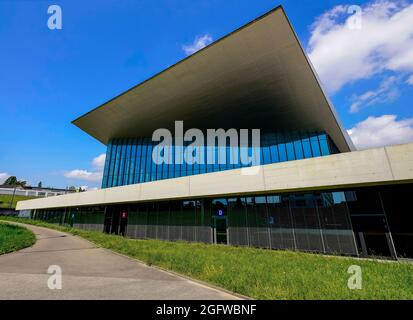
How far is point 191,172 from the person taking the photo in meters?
27.8

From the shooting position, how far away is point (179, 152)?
95.7 ft

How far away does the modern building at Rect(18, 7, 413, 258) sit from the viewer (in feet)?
35.2

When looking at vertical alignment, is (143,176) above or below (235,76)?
below

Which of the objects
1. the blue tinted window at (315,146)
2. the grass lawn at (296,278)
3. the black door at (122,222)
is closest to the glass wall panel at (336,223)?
the grass lawn at (296,278)

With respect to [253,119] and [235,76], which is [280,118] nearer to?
[253,119]

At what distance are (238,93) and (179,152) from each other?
12152 mm

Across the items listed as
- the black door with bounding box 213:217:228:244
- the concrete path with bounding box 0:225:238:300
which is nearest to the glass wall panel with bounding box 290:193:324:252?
the black door with bounding box 213:217:228:244

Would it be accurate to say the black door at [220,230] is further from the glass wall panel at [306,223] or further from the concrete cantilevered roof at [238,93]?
A: the concrete cantilevered roof at [238,93]

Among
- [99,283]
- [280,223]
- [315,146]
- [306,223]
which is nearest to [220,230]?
[280,223]

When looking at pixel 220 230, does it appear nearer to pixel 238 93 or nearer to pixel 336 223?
pixel 336 223

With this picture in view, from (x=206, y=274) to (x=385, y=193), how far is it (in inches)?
374

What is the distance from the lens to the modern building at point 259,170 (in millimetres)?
10727

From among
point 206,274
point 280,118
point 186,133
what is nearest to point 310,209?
point 206,274
